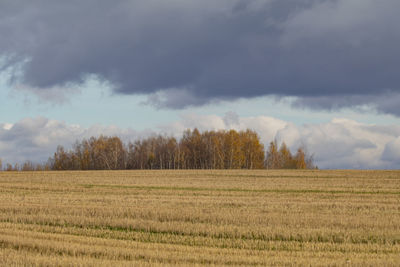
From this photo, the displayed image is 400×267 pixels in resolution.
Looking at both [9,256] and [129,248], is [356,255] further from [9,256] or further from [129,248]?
[9,256]

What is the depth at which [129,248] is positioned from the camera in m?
13.2

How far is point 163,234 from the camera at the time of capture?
53.6 ft

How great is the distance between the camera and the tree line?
12288 centimetres

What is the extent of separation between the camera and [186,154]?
126 meters

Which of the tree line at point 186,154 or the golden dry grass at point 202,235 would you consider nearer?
the golden dry grass at point 202,235

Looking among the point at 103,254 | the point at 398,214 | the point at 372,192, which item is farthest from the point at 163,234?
the point at 372,192

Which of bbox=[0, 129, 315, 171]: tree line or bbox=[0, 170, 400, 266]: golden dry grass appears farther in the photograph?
bbox=[0, 129, 315, 171]: tree line

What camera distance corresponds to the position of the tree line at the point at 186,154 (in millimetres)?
122875

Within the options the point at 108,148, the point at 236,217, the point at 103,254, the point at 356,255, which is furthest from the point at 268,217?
the point at 108,148

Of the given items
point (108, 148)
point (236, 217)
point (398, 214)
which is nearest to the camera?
point (236, 217)

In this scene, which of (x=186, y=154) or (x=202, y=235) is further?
(x=186, y=154)

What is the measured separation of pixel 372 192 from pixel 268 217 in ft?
68.3

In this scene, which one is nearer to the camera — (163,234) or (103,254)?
(103,254)

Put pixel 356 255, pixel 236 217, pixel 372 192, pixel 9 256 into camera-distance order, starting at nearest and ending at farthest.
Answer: pixel 9 256 → pixel 356 255 → pixel 236 217 → pixel 372 192
